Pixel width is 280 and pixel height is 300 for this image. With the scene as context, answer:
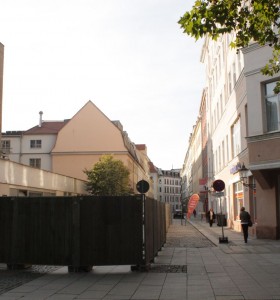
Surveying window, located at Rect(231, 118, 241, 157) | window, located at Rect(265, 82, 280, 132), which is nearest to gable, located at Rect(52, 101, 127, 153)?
window, located at Rect(231, 118, 241, 157)

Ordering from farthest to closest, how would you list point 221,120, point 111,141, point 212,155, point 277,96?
1. point 111,141
2. point 212,155
3. point 221,120
4. point 277,96

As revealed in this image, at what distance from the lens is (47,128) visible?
6775cm

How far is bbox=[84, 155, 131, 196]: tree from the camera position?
157 ft

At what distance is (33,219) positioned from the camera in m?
12.7

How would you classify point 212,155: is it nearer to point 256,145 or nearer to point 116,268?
point 256,145

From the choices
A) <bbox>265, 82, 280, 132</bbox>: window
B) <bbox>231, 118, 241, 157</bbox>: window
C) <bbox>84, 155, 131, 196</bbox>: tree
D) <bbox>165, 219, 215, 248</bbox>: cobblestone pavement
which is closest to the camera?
<bbox>165, 219, 215, 248</bbox>: cobblestone pavement

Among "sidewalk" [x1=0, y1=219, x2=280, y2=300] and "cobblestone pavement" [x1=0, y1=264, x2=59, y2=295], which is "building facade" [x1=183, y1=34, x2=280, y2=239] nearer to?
"sidewalk" [x1=0, y1=219, x2=280, y2=300]

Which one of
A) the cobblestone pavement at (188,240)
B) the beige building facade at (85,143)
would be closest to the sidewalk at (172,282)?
the cobblestone pavement at (188,240)

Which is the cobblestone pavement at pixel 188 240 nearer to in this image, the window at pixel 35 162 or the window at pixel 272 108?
the window at pixel 272 108

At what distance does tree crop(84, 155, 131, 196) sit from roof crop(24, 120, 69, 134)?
17.4 m

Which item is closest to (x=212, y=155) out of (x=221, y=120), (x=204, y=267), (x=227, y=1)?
(x=221, y=120)

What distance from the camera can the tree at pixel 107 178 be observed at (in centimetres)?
4788

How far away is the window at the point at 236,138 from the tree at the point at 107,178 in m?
18.6

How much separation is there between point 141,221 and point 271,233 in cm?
1166
